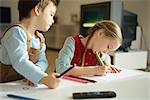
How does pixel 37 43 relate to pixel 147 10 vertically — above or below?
below

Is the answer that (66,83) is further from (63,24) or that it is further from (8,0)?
(8,0)

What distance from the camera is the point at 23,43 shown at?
0.66 m

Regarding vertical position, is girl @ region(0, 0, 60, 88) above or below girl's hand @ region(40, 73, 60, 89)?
above

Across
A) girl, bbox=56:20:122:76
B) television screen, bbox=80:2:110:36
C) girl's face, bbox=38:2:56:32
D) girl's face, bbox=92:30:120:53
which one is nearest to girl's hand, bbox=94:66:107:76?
girl, bbox=56:20:122:76

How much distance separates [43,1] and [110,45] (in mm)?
325

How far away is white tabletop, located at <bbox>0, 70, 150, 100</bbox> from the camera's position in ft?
1.82

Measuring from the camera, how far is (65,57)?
3.00 ft

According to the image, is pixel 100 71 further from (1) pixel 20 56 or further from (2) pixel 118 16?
(2) pixel 118 16

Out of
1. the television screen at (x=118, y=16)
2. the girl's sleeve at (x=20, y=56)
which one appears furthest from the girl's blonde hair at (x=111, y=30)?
the television screen at (x=118, y=16)

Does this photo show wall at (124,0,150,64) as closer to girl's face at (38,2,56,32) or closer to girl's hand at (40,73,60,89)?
girl's face at (38,2,56,32)

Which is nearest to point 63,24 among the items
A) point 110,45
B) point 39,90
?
point 110,45

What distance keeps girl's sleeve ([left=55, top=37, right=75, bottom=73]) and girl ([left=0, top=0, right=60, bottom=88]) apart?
0.32 ft

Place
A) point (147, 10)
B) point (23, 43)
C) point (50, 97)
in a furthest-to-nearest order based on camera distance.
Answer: point (147, 10), point (23, 43), point (50, 97)

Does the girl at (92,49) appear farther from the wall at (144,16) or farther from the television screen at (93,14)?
the wall at (144,16)
